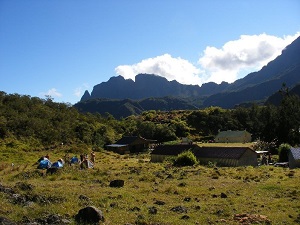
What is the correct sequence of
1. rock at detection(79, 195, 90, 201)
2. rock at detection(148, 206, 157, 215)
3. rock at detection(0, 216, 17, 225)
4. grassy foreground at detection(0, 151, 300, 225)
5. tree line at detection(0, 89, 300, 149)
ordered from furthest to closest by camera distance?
tree line at detection(0, 89, 300, 149)
rock at detection(79, 195, 90, 201)
rock at detection(148, 206, 157, 215)
grassy foreground at detection(0, 151, 300, 225)
rock at detection(0, 216, 17, 225)

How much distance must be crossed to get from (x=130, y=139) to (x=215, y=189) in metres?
54.7

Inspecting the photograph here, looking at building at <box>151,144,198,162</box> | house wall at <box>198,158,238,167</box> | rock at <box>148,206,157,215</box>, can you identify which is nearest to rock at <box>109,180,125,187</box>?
rock at <box>148,206,157,215</box>

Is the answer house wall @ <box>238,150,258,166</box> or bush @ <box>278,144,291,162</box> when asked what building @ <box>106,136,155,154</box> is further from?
house wall @ <box>238,150,258,166</box>

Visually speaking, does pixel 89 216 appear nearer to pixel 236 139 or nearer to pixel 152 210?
pixel 152 210

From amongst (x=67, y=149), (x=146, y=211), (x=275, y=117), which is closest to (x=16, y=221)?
(x=146, y=211)

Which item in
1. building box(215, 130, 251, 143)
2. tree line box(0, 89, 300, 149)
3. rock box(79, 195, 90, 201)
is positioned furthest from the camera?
building box(215, 130, 251, 143)

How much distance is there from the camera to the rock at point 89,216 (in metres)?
13.2

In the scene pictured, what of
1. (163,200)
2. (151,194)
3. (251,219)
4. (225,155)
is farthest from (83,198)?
(225,155)

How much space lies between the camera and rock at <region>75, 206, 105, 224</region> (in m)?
13.2

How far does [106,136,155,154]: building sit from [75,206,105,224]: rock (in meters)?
58.5

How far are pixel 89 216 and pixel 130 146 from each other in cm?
6176

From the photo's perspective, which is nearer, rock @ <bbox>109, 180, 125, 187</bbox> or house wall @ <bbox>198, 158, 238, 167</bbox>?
rock @ <bbox>109, 180, 125, 187</bbox>

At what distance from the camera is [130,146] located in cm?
7494

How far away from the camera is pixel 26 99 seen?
74.1 metres
